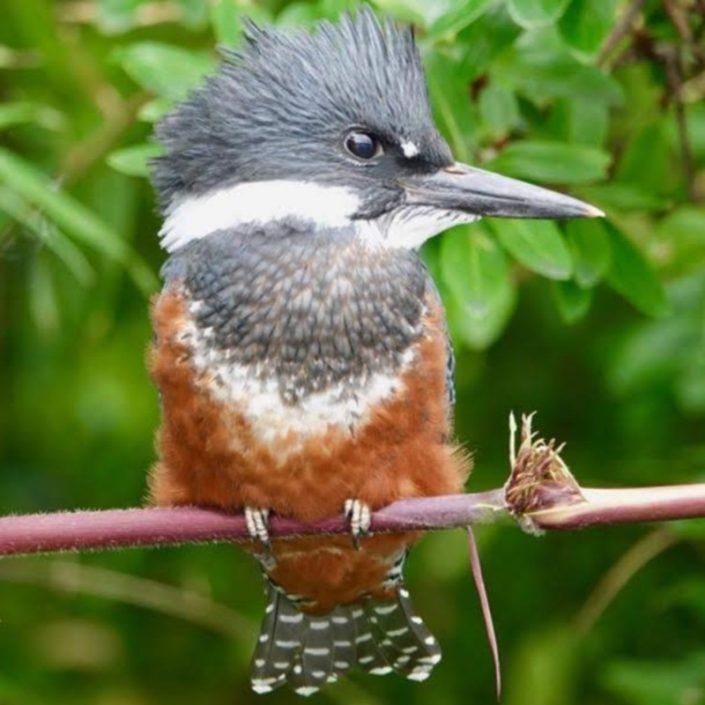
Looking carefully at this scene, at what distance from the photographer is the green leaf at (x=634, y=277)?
3.53 metres

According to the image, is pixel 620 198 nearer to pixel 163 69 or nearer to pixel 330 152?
pixel 330 152

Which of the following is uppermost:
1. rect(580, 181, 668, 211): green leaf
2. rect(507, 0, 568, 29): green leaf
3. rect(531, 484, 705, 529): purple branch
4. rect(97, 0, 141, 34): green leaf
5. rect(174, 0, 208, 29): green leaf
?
rect(174, 0, 208, 29): green leaf

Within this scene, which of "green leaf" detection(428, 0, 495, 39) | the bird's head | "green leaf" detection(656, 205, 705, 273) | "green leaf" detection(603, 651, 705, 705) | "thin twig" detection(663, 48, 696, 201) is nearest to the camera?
"green leaf" detection(428, 0, 495, 39)

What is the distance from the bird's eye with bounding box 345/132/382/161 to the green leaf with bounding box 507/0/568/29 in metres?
0.33

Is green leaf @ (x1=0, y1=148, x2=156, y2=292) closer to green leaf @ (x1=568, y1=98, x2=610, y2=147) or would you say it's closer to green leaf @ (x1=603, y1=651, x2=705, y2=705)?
green leaf @ (x1=568, y1=98, x2=610, y2=147)

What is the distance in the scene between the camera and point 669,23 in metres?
3.74

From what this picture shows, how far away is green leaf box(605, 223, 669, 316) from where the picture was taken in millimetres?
3527

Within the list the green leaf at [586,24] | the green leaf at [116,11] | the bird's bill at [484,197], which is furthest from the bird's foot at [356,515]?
the green leaf at [116,11]

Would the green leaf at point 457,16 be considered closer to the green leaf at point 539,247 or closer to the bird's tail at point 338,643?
the green leaf at point 539,247

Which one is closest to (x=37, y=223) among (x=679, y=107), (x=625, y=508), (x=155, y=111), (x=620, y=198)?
(x=155, y=111)

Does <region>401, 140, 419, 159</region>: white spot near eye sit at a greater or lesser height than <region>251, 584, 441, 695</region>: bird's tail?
greater

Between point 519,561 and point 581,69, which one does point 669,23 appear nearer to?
point 581,69

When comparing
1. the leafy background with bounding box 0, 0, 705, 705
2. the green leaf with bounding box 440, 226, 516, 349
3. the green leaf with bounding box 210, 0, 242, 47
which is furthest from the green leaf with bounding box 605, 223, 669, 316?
the green leaf with bounding box 210, 0, 242, 47

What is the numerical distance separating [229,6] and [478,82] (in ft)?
1.72
